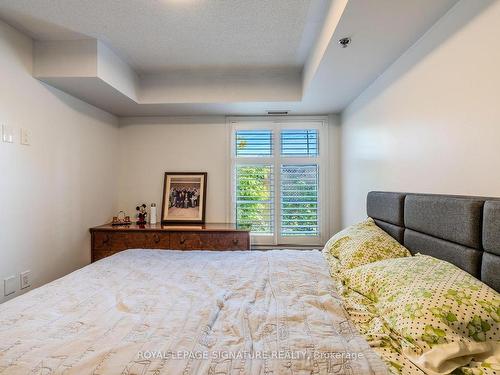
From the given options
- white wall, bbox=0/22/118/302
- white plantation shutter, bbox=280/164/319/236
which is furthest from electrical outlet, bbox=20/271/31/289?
white plantation shutter, bbox=280/164/319/236

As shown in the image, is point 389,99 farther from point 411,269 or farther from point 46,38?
point 46,38

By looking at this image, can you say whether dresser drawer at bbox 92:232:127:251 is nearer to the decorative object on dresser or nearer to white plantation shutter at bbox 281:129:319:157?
the decorative object on dresser

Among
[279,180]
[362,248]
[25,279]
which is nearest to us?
[362,248]

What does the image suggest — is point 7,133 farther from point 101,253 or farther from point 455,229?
point 455,229

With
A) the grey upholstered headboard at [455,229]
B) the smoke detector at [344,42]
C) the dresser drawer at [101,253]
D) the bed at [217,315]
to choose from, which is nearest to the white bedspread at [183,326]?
the bed at [217,315]

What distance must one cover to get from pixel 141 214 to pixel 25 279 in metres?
1.33

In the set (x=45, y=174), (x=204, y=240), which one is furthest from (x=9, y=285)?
(x=204, y=240)

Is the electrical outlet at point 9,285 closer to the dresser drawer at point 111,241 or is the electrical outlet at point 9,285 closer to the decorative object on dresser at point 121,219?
the dresser drawer at point 111,241

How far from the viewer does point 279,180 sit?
3482 millimetres

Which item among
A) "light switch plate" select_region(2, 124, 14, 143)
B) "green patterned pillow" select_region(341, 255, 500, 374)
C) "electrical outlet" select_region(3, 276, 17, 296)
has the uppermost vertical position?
"light switch plate" select_region(2, 124, 14, 143)

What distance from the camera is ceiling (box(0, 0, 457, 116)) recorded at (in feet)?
5.68

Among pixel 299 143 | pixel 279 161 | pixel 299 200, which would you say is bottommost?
pixel 299 200

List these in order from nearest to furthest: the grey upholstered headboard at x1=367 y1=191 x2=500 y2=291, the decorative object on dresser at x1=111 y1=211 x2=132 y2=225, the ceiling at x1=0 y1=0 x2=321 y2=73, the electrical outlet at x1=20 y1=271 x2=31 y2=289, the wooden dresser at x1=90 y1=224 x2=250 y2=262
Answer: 1. the grey upholstered headboard at x1=367 y1=191 x2=500 y2=291
2. the ceiling at x1=0 y1=0 x2=321 y2=73
3. the electrical outlet at x1=20 y1=271 x2=31 y2=289
4. the wooden dresser at x1=90 y1=224 x2=250 y2=262
5. the decorative object on dresser at x1=111 y1=211 x2=132 y2=225

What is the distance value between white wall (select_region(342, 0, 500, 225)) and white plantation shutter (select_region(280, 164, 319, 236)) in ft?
3.64
